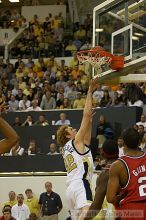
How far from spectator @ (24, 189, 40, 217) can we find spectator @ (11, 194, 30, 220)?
0.15 m

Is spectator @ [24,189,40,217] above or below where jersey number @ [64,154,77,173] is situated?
below

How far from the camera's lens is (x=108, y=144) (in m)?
6.02

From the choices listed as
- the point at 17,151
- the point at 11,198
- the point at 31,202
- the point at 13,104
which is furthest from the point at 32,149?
the point at 13,104

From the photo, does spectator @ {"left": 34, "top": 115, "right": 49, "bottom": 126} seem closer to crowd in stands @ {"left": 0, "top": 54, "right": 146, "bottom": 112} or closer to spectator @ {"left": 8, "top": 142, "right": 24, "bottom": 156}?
crowd in stands @ {"left": 0, "top": 54, "right": 146, "bottom": 112}

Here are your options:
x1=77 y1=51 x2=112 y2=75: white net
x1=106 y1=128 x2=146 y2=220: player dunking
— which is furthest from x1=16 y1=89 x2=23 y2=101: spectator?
x1=106 y1=128 x2=146 y2=220: player dunking

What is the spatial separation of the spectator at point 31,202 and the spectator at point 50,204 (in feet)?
0.68

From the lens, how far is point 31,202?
15883mm

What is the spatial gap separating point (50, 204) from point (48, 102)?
6.59m

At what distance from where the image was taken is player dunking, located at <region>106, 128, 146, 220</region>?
5.73 metres

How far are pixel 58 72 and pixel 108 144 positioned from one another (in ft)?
61.0

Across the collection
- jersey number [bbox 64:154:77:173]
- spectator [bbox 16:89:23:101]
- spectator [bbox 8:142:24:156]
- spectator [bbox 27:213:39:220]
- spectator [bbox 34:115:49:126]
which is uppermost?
jersey number [bbox 64:154:77:173]

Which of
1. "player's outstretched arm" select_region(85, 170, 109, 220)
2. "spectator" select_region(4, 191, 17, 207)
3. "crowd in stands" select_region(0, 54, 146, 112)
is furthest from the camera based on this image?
"crowd in stands" select_region(0, 54, 146, 112)

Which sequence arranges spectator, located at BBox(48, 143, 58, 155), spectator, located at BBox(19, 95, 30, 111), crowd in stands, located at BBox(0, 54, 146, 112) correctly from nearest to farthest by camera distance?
spectator, located at BBox(48, 143, 58, 155)
crowd in stands, located at BBox(0, 54, 146, 112)
spectator, located at BBox(19, 95, 30, 111)

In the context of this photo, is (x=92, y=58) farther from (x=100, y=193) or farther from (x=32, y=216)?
(x=32, y=216)
